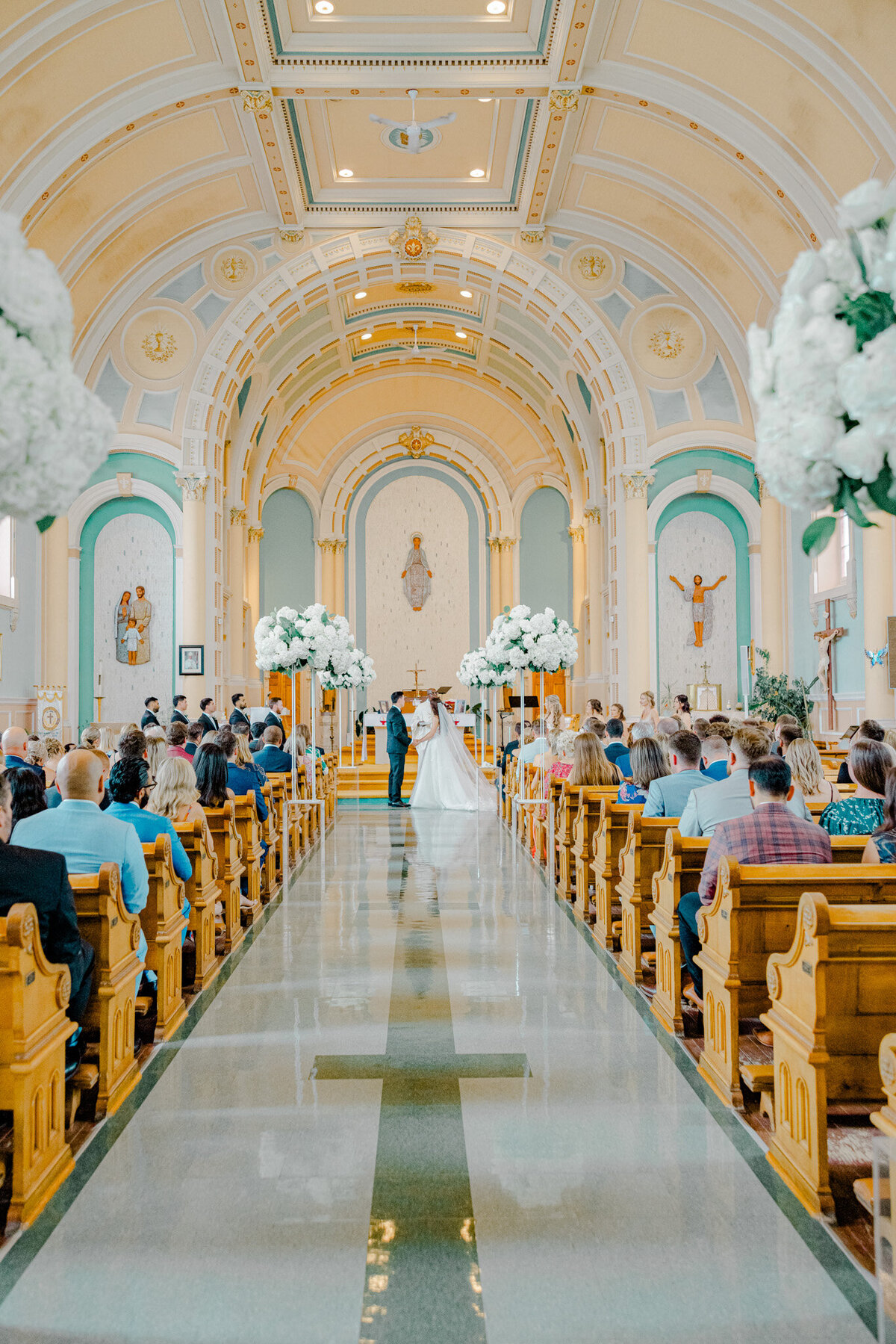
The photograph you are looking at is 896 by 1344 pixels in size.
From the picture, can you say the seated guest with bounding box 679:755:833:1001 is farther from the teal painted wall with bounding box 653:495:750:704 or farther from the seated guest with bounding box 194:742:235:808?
the teal painted wall with bounding box 653:495:750:704

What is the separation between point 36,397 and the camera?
6.92ft

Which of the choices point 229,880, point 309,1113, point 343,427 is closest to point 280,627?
point 229,880

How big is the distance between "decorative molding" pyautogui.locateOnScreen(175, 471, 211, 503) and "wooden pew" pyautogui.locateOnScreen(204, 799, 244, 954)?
11.9 metres

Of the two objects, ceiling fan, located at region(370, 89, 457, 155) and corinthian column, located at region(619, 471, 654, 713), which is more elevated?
ceiling fan, located at region(370, 89, 457, 155)

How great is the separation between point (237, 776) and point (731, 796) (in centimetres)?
430

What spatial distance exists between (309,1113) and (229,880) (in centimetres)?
327

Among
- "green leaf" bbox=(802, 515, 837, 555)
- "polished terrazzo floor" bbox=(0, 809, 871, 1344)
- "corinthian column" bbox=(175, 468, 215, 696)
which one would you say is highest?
"corinthian column" bbox=(175, 468, 215, 696)

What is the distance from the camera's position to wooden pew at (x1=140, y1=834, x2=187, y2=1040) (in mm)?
5004

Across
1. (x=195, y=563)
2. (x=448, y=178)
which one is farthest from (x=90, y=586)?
(x=448, y=178)

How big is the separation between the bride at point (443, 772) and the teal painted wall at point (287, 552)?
1124 cm

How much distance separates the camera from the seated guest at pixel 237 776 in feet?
26.5

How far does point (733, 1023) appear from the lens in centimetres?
411

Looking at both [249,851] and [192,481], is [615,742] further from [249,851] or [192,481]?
[192,481]

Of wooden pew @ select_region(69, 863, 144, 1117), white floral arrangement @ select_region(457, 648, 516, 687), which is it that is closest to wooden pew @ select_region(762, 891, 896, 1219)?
wooden pew @ select_region(69, 863, 144, 1117)
